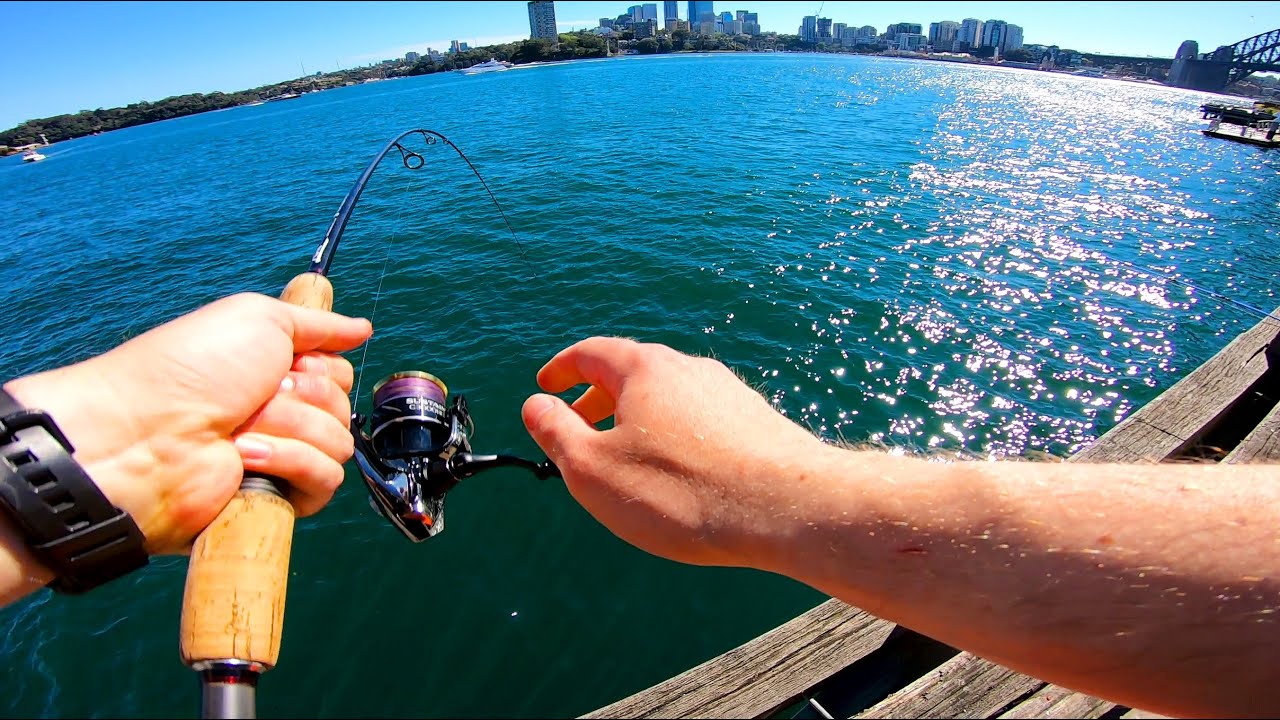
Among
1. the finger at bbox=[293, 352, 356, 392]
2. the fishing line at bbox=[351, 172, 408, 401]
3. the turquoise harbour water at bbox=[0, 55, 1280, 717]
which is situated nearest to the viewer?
the finger at bbox=[293, 352, 356, 392]

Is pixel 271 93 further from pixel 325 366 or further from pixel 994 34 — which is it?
→ pixel 994 34

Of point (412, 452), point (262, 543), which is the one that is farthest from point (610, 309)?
point (262, 543)

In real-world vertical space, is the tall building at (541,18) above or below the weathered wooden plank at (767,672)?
above

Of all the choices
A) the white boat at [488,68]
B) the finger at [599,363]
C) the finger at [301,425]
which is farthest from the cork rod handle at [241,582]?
the white boat at [488,68]

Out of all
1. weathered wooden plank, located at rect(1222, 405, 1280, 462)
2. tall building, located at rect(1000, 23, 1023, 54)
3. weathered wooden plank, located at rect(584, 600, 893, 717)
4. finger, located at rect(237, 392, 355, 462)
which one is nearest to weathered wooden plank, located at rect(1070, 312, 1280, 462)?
weathered wooden plank, located at rect(1222, 405, 1280, 462)

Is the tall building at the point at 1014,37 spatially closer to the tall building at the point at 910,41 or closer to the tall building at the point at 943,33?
the tall building at the point at 943,33

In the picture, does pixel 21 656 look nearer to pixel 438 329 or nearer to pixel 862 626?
pixel 438 329

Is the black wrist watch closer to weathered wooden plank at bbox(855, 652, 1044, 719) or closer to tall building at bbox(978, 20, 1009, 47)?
weathered wooden plank at bbox(855, 652, 1044, 719)
